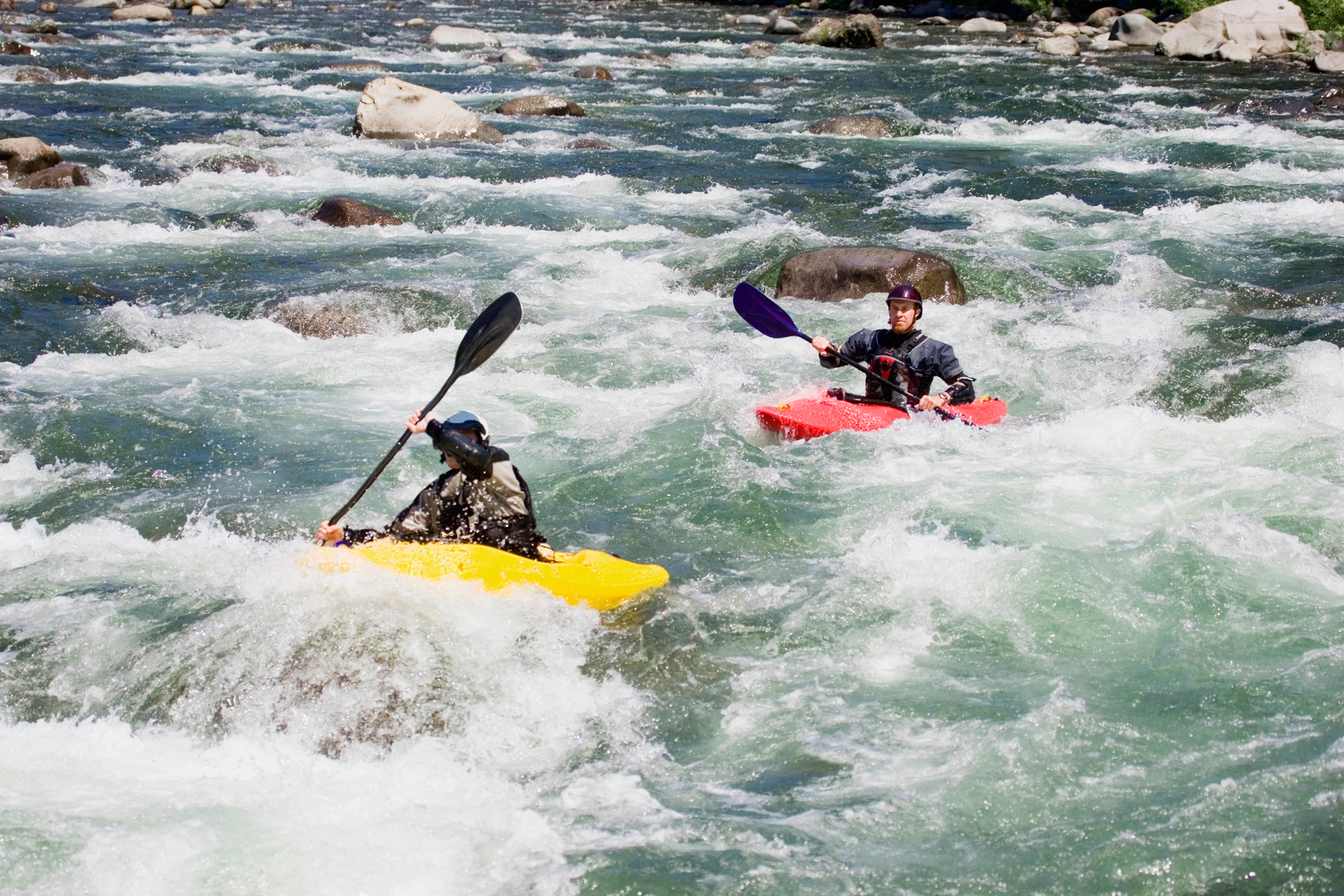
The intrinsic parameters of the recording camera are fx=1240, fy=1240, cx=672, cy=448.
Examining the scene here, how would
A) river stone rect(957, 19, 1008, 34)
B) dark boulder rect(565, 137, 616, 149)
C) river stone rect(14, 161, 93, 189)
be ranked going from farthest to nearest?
1. river stone rect(957, 19, 1008, 34)
2. dark boulder rect(565, 137, 616, 149)
3. river stone rect(14, 161, 93, 189)

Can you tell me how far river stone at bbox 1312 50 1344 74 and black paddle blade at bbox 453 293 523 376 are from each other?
63.7 feet

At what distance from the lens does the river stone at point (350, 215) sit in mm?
11594

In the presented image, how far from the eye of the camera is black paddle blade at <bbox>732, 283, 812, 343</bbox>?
754 cm

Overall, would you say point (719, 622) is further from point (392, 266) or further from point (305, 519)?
point (392, 266)

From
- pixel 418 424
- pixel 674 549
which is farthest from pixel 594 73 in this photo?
pixel 418 424

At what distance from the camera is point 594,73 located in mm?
20891

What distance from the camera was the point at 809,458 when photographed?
6797 mm

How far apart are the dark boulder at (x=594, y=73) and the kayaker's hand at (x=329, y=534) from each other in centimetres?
1688

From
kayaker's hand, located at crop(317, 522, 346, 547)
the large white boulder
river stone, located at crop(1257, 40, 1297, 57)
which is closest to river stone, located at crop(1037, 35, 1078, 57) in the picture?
the large white boulder

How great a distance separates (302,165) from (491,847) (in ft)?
36.4

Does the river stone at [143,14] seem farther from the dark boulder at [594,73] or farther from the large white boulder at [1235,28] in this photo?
the large white boulder at [1235,28]

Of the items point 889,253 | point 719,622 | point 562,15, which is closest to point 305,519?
point 719,622

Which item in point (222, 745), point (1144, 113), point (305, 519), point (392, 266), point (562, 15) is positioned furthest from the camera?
point (562, 15)

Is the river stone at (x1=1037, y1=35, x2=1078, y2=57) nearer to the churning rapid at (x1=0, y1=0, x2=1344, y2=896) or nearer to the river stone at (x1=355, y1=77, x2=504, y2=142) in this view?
the churning rapid at (x1=0, y1=0, x2=1344, y2=896)
